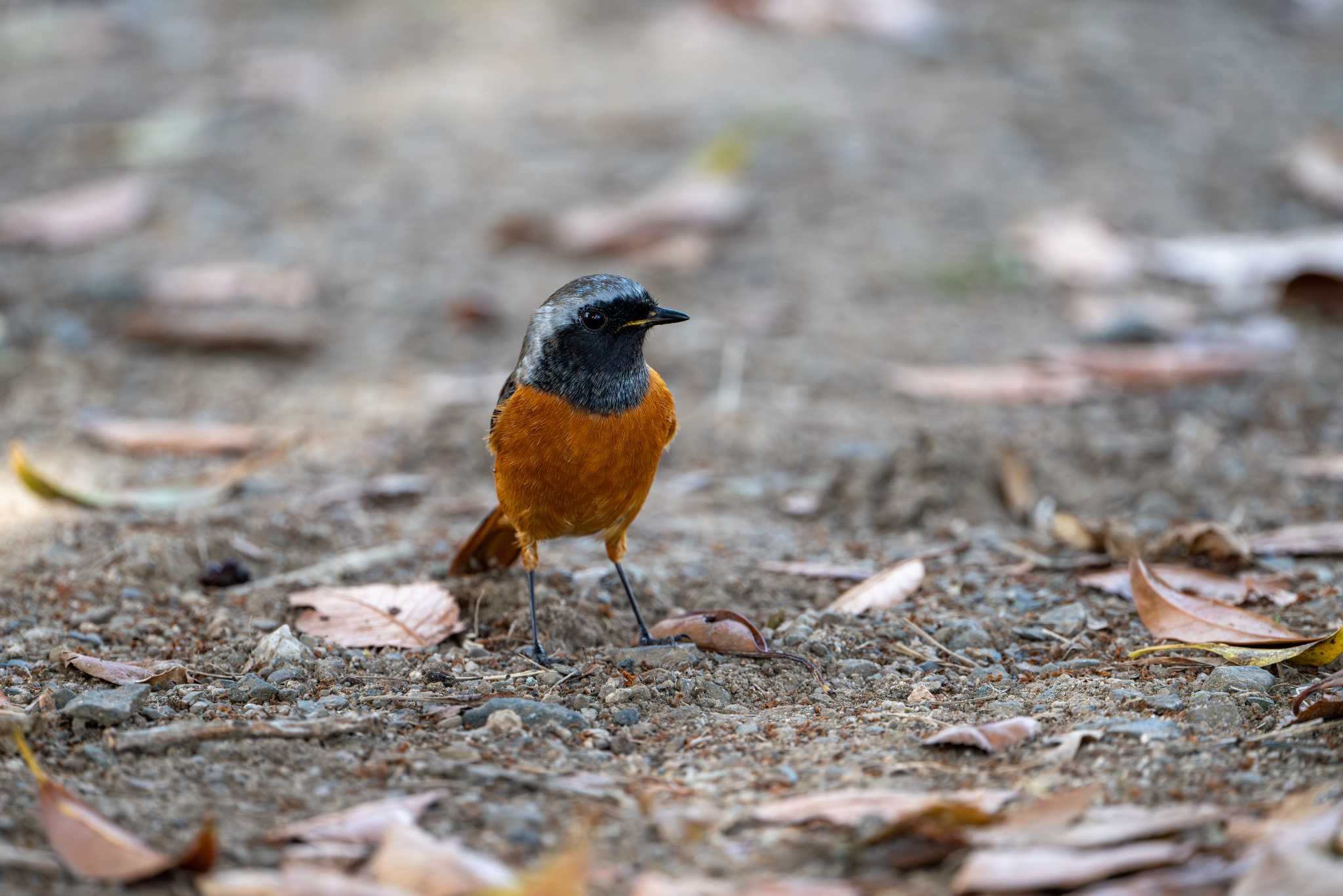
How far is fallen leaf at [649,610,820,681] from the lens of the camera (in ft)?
12.7

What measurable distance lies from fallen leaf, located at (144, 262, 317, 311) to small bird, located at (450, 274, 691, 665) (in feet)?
11.2

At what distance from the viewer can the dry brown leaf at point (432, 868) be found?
2.52 metres

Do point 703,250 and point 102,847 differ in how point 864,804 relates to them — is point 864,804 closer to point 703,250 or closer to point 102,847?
point 102,847

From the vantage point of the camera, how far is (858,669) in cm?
381

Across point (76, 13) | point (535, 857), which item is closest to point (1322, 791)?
point (535, 857)

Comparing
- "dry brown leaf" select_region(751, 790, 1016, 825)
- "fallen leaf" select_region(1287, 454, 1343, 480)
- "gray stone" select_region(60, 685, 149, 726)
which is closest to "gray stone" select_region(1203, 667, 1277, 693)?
"dry brown leaf" select_region(751, 790, 1016, 825)

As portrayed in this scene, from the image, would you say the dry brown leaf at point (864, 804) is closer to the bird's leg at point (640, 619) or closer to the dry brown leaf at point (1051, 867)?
the dry brown leaf at point (1051, 867)

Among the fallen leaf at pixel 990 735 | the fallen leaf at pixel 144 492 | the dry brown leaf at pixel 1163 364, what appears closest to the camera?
the fallen leaf at pixel 990 735

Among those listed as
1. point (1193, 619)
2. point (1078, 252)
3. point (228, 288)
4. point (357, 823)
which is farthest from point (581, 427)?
point (1078, 252)

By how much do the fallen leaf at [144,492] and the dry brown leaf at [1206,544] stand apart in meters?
3.54

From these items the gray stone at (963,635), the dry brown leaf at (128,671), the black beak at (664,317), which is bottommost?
the gray stone at (963,635)

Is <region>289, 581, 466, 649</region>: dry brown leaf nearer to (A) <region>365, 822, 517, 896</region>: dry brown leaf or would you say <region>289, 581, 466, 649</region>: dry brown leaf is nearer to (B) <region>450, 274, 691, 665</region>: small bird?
(B) <region>450, 274, 691, 665</region>: small bird

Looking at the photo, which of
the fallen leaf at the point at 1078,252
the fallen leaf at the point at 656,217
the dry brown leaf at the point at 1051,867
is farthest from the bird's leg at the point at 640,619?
the fallen leaf at the point at 1078,252

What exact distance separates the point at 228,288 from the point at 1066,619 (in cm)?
524
